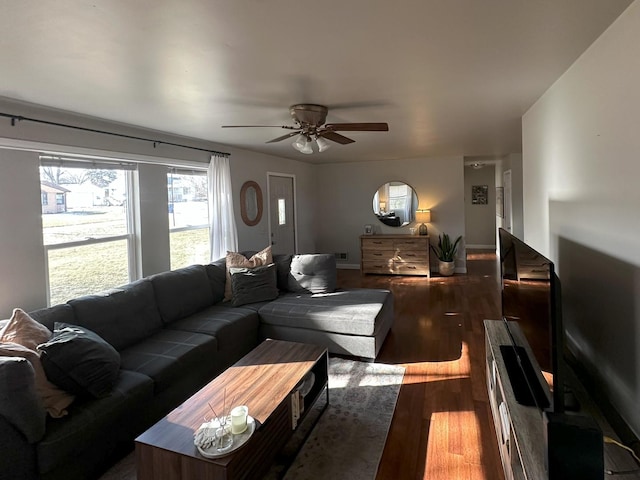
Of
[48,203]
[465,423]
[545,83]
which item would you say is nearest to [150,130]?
[48,203]

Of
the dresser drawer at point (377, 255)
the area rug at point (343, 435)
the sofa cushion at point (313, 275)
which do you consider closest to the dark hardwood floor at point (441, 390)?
the area rug at point (343, 435)

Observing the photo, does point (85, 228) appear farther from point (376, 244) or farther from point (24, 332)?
point (376, 244)

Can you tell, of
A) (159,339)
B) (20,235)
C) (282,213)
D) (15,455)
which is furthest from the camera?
(282,213)

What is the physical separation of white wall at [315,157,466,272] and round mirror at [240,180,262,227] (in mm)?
2422

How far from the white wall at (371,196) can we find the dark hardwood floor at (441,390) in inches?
76.0

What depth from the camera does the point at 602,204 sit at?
1.90 m

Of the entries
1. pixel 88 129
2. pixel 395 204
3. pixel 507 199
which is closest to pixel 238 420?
pixel 88 129

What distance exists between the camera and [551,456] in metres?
1.15

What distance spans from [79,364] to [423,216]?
6202mm

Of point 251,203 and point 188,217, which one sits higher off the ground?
point 251,203

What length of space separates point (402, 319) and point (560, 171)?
2.49 m

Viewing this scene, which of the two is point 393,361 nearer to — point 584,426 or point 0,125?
point 584,426

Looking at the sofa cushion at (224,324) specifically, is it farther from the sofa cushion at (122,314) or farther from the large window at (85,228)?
the large window at (85,228)

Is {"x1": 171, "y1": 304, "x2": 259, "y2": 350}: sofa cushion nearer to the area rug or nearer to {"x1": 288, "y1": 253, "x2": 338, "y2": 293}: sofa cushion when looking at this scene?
{"x1": 288, "y1": 253, "x2": 338, "y2": 293}: sofa cushion
